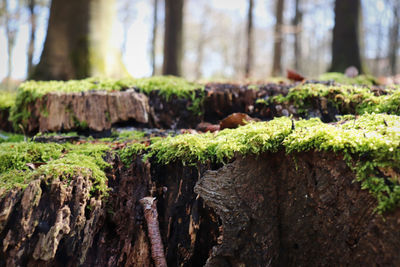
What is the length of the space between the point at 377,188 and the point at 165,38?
7502 millimetres

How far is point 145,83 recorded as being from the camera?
3.43 metres

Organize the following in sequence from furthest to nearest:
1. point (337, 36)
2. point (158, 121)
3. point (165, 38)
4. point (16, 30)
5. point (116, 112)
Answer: point (16, 30)
point (165, 38)
point (337, 36)
point (158, 121)
point (116, 112)

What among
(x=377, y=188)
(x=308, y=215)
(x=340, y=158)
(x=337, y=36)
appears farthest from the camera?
(x=337, y=36)

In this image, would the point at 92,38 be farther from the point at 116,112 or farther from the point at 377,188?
the point at 377,188

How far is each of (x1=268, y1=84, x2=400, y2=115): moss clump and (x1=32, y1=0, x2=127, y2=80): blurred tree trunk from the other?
337 centimetres

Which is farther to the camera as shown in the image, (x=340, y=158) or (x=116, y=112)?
(x=116, y=112)

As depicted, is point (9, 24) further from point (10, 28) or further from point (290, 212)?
point (290, 212)

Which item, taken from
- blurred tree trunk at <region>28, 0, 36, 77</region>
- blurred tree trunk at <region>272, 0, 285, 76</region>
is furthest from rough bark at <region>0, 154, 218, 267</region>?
blurred tree trunk at <region>28, 0, 36, 77</region>

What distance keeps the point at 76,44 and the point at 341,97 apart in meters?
4.32

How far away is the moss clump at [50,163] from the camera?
1709 mm

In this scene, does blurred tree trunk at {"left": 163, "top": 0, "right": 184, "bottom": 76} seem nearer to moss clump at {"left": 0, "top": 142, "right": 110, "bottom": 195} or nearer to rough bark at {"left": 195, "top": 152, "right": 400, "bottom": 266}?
moss clump at {"left": 0, "top": 142, "right": 110, "bottom": 195}

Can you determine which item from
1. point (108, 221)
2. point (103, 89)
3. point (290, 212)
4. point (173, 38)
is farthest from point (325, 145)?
point (173, 38)

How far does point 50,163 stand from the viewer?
6.19 feet

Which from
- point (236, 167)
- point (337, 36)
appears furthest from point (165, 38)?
point (236, 167)
